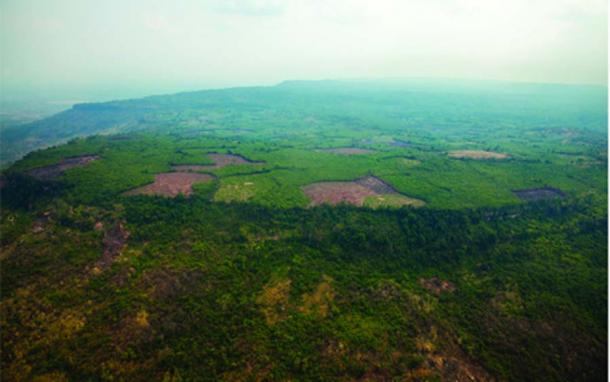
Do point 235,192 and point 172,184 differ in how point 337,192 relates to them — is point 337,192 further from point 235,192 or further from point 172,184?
point 172,184

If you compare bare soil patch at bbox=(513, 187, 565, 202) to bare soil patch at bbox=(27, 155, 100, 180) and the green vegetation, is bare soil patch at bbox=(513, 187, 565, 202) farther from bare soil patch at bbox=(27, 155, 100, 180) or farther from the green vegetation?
bare soil patch at bbox=(27, 155, 100, 180)

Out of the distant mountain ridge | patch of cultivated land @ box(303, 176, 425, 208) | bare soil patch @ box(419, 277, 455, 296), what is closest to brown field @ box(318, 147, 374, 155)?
patch of cultivated land @ box(303, 176, 425, 208)

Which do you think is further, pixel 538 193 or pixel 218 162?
pixel 218 162

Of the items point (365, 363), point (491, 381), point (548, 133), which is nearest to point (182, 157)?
point (365, 363)

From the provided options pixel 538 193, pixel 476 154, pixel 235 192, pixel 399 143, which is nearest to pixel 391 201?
pixel 235 192

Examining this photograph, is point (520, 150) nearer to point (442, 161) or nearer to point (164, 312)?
point (442, 161)
